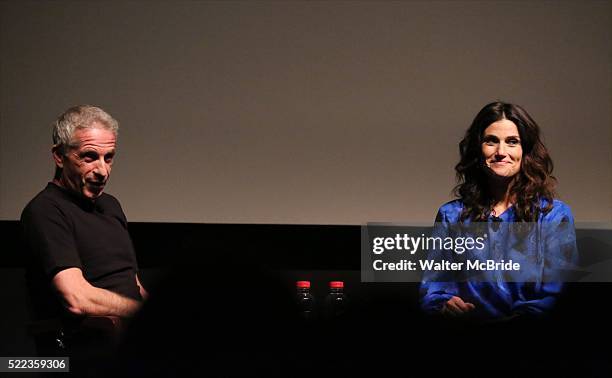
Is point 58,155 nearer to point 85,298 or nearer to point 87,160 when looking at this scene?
point 87,160

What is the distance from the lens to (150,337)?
0.85 meters

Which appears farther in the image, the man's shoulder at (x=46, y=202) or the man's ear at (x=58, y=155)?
the man's ear at (x=58, y=155)

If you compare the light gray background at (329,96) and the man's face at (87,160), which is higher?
the light gray background at (329,96)

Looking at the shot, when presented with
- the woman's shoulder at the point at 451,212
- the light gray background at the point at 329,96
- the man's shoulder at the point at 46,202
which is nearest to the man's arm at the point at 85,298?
the man's shoulder at the point at 46,202

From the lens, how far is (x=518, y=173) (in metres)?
1.81

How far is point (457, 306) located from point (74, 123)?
3.23ft

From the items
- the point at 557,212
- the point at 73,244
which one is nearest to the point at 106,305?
the point at 73,244

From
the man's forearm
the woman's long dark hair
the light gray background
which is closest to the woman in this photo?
the woman's long dark hair

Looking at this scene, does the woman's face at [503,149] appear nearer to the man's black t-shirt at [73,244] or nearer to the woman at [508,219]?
the woman at [508,219]

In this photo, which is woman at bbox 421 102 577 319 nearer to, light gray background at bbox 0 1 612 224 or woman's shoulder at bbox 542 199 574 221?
woman's shoulder at bbox 542 199 574 221

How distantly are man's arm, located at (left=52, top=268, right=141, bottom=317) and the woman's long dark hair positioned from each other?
0.86 meters

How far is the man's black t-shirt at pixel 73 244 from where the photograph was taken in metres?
1.52

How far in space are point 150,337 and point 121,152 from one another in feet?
8.41

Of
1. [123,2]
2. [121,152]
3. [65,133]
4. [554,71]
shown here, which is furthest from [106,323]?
[554,71]
